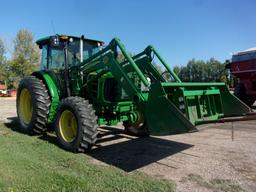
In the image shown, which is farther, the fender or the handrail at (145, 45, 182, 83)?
the fender

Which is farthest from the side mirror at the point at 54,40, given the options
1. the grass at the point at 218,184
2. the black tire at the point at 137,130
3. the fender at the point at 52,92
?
the grass at the point at 218,184

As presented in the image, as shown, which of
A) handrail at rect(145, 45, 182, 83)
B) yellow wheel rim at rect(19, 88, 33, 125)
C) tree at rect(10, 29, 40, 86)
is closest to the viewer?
handrail at rect(145, 45, 182, 83)

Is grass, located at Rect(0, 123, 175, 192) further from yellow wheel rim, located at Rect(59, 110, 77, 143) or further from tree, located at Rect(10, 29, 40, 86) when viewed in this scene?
tree, located at Rect(10, 29, 40, 86)

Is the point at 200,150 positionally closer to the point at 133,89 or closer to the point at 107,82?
the point at 133,89

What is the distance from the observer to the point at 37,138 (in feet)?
21.9

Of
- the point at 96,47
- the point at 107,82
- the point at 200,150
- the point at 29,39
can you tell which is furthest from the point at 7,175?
the point at 29,39

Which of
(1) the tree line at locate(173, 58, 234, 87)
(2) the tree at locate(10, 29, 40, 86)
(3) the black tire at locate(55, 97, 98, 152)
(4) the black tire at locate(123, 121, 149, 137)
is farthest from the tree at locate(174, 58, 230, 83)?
(3) the black tire at locate(55, 97, 98, 152)

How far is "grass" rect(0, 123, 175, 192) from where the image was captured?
3773 mm

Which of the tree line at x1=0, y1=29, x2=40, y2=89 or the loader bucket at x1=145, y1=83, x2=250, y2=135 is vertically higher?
the tree line at x1=0, y1=29, x2=40, y2=89

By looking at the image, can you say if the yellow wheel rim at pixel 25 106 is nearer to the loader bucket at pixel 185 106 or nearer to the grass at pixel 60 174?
the grass at pixel 60 174

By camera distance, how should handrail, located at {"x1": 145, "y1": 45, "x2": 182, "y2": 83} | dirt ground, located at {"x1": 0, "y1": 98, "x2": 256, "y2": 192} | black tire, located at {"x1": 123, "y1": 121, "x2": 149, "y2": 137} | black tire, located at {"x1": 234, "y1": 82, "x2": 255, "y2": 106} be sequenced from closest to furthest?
dirt ground, located at {"x1": 0, "y1": 98, "x2": 256, "y2": 192}, handrail, located at {"x1": 145, "y1": 45, "x2": 182, "y2": 83}, black tire, located at {"x1": 123, "y1": 121, "x2": 149, "y2": 137}, black tire, located at {"x1": 234, "y1": 82, "x2": 255, "y2": 106}

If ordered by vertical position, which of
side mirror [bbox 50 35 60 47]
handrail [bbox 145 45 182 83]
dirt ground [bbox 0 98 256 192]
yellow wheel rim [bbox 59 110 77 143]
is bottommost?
dirt ground [bbox 0 98 256 192]

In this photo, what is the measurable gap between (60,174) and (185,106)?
2.38 meters

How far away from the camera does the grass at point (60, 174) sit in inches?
149
